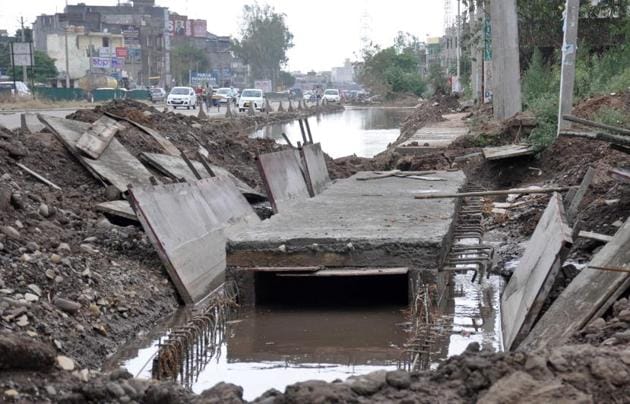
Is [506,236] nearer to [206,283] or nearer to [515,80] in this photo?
[206,283]

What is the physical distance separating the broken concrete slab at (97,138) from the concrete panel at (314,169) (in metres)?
2.77

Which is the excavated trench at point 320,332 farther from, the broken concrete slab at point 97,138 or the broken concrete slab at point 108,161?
the broken concrete slab at point 97,138

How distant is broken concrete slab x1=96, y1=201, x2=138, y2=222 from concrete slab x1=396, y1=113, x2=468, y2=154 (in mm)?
9577

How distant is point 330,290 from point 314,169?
19.1ft

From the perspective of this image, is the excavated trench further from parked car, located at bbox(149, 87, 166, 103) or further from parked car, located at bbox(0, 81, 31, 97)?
parked car, located at bbox(149, 87, 166, 103)

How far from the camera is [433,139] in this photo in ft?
72.5

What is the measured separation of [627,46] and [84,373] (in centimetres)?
2271

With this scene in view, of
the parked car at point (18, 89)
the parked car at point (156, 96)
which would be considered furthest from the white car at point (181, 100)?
the parked car at point (156, 96)

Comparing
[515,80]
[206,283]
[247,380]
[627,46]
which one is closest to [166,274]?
[206,283]

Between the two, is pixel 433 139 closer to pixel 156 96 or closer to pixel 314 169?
pixel 314 169

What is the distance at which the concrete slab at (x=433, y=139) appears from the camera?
63.2 feet

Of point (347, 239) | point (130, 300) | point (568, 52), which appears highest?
point (568, 52)

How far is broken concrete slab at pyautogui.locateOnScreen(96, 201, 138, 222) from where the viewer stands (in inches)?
398

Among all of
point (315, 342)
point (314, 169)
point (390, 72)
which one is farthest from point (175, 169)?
point (390, 72)
